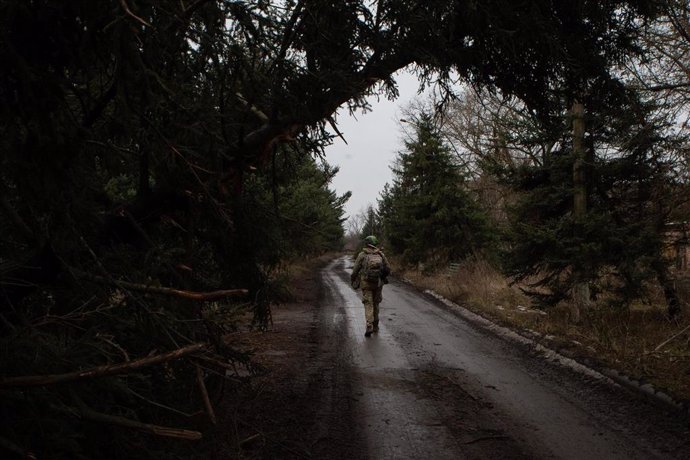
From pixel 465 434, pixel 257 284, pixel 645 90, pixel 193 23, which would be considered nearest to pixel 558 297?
pixel 645 90

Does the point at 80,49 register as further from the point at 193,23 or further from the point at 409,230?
the point at 409,230

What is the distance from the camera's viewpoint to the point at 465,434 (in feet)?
13.9

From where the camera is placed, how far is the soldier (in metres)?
9.34

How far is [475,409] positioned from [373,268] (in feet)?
16.1

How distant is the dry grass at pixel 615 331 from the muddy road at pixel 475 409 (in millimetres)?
521

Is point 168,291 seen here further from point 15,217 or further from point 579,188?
point 579,188

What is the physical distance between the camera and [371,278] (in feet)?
31.5

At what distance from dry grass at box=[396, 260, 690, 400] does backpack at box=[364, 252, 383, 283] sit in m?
2.83

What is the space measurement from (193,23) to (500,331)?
330 inches

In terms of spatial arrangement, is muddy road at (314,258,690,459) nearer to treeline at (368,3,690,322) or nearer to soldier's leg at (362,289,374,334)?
soldier's leg at (362,289,374,334)

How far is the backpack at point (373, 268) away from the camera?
9594mm

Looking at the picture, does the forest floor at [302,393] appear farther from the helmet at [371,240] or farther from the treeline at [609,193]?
the helmet at [371,240]

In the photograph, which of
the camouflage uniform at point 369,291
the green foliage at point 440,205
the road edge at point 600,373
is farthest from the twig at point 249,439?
the green foliage at point 440,205

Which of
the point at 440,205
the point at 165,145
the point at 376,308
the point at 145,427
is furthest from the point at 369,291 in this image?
the point at 440,205
